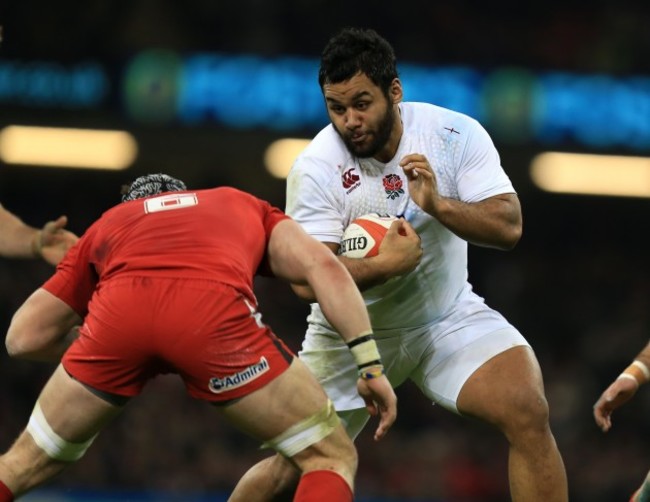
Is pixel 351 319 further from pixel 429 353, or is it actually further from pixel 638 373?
pixel 638 373

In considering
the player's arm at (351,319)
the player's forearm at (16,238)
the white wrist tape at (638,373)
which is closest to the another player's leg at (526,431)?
the white wrist tape at (638,373)

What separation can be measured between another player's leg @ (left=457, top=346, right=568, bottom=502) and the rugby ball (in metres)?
0.82

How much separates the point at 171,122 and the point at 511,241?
31.4 ft

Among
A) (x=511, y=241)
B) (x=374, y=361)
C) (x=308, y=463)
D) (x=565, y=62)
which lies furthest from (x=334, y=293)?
(x=565, y=62)

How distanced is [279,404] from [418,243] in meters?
1.36

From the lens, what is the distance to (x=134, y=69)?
14242 millimetres

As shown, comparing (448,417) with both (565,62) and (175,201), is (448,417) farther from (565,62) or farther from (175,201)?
(175,201)

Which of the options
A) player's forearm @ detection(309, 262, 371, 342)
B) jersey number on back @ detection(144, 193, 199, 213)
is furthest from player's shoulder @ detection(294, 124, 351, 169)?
player's forearm @ detection(309, 262, 371, 342)

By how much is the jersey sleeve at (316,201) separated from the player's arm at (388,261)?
20cm

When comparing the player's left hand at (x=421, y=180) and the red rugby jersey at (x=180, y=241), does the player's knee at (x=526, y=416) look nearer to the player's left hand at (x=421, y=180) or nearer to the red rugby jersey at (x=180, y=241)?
the player's left hand at (x=421, y=180)

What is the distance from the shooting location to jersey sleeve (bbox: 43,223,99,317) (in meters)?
4.86

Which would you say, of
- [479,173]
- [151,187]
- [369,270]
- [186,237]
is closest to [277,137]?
[479,173]

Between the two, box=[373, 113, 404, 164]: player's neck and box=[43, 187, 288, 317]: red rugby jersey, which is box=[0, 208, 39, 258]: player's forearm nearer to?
box=[43, 187, 288, 317]: red rugby jersey

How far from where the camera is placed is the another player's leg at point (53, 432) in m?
4.58
